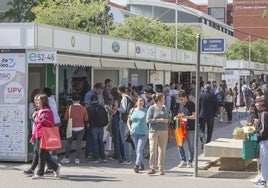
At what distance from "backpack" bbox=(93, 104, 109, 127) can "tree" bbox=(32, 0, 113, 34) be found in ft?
85.9

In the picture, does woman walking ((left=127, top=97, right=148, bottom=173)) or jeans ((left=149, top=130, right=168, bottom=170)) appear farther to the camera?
woman walking ((left=127, top=97, right=148, bottom=173))

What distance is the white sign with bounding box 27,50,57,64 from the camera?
13.1m

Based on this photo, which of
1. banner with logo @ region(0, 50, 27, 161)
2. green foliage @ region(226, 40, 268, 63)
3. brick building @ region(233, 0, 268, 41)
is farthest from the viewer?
brick building @ region(233, 0, 268, 41)

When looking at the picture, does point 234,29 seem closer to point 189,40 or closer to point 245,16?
point 245,16

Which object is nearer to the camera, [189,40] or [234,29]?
[189,40]

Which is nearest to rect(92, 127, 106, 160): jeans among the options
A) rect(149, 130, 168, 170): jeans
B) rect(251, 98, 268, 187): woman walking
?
rect(149, 130, 168, 170): jeans

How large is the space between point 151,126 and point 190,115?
5.19 feet

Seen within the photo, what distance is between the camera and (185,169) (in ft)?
41.5

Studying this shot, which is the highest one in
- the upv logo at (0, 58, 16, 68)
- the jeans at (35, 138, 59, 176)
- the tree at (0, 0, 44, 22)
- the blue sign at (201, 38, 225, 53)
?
the tree at (0, 0, 44, 22)

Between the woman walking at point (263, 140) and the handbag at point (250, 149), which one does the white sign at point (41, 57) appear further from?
the woman walking at point (263, 140)

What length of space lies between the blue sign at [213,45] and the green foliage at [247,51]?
2470 inches

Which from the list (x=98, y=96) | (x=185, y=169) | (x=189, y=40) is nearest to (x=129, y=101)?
(x=98, y=96)

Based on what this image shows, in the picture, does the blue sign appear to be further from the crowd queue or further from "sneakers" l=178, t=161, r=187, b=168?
"sneakers" l=178, t=161, r=187, b=168

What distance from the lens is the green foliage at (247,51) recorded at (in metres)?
74.8
